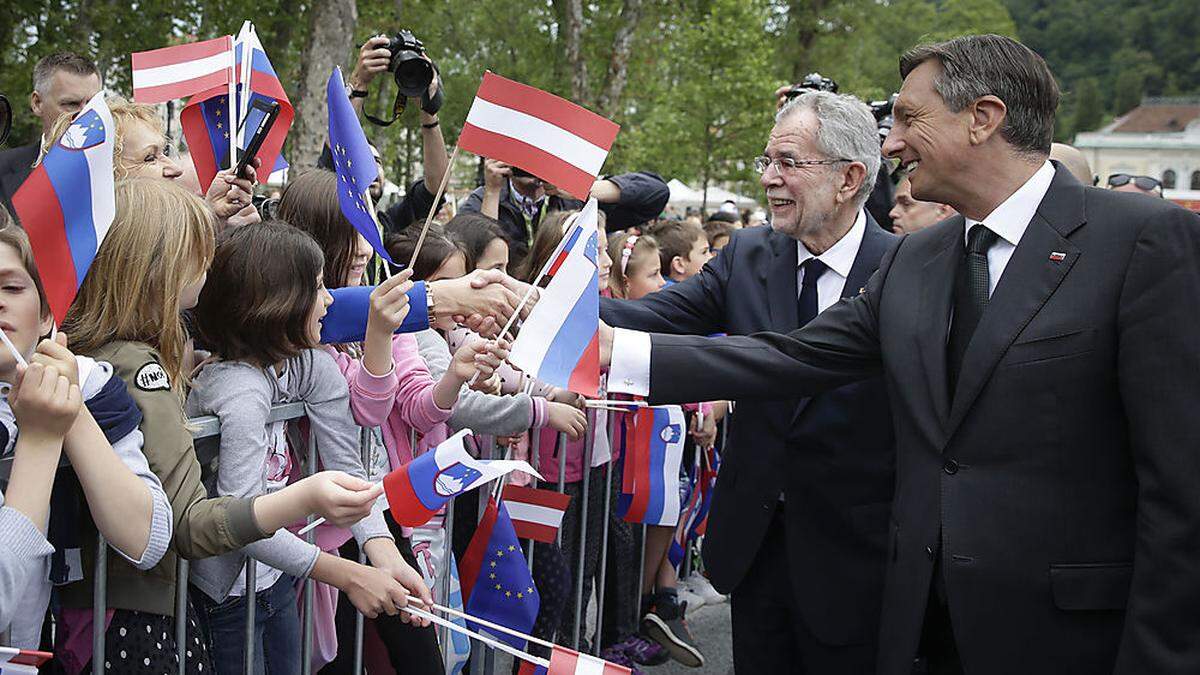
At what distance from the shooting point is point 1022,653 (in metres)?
2.67

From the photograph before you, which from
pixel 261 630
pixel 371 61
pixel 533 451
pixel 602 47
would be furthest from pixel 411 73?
pixel 602 47

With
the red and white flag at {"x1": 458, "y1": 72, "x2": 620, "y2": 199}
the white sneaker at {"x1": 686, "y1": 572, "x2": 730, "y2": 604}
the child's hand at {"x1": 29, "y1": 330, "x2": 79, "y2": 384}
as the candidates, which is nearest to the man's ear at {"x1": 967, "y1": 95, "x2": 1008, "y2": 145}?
the red and white flag at {"x1": 458, "y1": 72, "x2": 620, "y2": 199}

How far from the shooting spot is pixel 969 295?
2887 mm

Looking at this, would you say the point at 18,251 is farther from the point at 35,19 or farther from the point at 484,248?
the point at 35,19

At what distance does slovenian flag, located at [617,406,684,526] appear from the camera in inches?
199

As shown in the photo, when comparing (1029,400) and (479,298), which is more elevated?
(479,298)

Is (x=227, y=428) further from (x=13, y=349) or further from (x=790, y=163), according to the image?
(x=790, y=163)

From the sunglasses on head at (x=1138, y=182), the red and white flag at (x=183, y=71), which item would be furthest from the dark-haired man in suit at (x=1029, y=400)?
the sunglasses on head at (x=1138, y=182)

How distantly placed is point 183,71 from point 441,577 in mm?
2084

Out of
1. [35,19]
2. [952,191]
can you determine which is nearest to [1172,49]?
[35,19]

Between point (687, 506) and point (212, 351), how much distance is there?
141 inches

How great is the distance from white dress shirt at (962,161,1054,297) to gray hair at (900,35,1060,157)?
9 centimetres

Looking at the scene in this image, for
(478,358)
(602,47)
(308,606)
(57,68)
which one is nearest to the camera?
(308,606)

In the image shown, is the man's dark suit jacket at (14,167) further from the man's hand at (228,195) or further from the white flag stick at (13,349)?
the white flag stick at (13,349)
